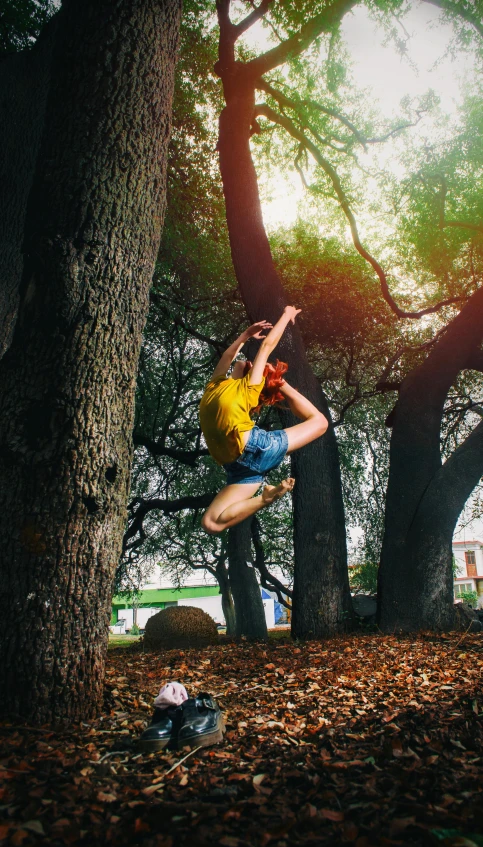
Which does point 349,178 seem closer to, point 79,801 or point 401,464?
point 401,464

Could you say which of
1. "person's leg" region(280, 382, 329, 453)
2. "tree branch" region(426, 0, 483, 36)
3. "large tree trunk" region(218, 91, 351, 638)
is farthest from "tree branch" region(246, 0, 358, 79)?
"person's leg" region(280, 382, 329, 453)

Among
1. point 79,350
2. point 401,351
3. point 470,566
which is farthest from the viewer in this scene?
point 470,566

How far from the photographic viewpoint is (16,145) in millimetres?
7625

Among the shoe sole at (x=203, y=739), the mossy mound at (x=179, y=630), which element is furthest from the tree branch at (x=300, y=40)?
the shoe sole at (x=203, y=739)

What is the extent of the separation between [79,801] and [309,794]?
0.94 meters

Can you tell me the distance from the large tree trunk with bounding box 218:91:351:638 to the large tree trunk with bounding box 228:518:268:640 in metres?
6.63

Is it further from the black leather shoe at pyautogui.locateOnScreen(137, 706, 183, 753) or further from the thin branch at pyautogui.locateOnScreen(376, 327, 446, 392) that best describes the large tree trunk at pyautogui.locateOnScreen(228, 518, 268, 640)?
the black leather shoe at pyautogui.locateOnScreen(137, 706, 183, 753)

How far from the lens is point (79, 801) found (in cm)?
229

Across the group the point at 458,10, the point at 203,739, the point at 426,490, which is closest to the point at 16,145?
the point at 426,490

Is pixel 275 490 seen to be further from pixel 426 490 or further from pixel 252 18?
pixel 252 18

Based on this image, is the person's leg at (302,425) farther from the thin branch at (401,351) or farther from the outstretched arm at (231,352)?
the thin branch at (401,351)

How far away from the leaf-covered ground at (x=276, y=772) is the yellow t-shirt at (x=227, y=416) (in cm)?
193

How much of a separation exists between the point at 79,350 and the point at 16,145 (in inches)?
218

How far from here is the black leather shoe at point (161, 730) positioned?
3.08 m
